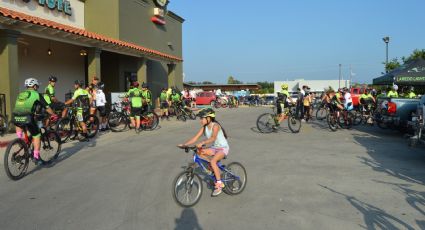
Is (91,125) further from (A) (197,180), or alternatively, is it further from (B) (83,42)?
(A) (197,180)

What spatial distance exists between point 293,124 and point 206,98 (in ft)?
77.6

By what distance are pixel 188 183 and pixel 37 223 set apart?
6.45 feet

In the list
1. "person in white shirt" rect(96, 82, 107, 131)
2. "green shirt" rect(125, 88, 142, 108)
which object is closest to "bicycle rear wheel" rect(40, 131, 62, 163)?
"person in white shirt" rect(96, 82, 107, 131)

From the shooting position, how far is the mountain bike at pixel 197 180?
5.58 meters

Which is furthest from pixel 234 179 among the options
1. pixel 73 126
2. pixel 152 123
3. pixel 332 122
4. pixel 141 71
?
pixel 141 71

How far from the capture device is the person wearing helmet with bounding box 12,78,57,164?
7453 mm

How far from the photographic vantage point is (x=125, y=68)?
2258 centimetres

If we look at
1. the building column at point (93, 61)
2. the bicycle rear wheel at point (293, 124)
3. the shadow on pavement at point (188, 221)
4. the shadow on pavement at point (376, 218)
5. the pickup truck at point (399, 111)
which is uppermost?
the building column at point (93, 61)

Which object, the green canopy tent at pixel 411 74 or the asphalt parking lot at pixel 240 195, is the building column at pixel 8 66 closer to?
the asphalt parking lot at pixel 240 195

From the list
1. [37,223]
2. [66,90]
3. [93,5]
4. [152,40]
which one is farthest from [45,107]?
[152,40]

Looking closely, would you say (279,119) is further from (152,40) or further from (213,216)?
(152,40)

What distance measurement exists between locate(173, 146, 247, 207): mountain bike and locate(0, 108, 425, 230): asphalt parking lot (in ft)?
0.45

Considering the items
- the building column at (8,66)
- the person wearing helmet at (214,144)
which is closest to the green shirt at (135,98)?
the building column at (8,66)

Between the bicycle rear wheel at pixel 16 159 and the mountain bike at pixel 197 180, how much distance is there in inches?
126
